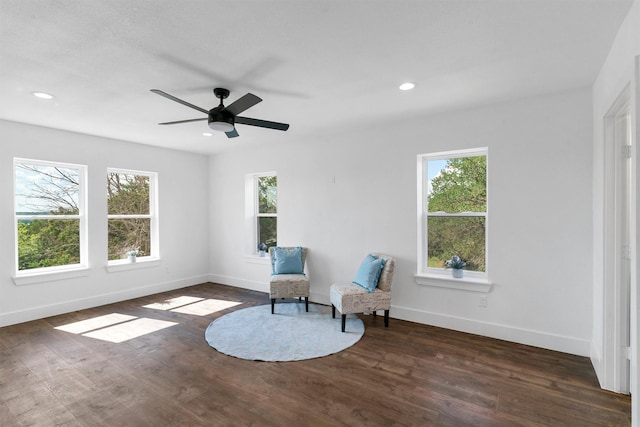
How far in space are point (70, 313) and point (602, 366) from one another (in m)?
6.02

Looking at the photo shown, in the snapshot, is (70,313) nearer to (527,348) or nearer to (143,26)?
(143,26)

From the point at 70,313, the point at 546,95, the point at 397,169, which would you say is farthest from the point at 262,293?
the point at 546,95

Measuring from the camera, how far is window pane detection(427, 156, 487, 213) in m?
3.78

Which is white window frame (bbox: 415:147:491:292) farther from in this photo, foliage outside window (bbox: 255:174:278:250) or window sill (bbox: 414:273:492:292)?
foliage outside window (bbox: 255:174:278:250)

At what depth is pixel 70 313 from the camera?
4.44 m

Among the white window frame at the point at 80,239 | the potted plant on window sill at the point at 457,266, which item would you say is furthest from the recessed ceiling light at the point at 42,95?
the potted plant on window sill at the point at 457,266

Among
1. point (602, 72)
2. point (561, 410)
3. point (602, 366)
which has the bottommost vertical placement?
point (561, 410)

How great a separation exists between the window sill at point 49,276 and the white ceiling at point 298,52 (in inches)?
80.5

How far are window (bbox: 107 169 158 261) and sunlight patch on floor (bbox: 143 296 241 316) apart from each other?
44.1 inches

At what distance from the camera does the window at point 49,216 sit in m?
4.21

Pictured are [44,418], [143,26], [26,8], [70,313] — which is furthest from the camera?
[70,313]

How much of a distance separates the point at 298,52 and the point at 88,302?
15.4 feet

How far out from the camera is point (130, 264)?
518 centimetres

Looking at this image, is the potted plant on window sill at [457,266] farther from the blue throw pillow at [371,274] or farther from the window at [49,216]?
the window at [49,216]
